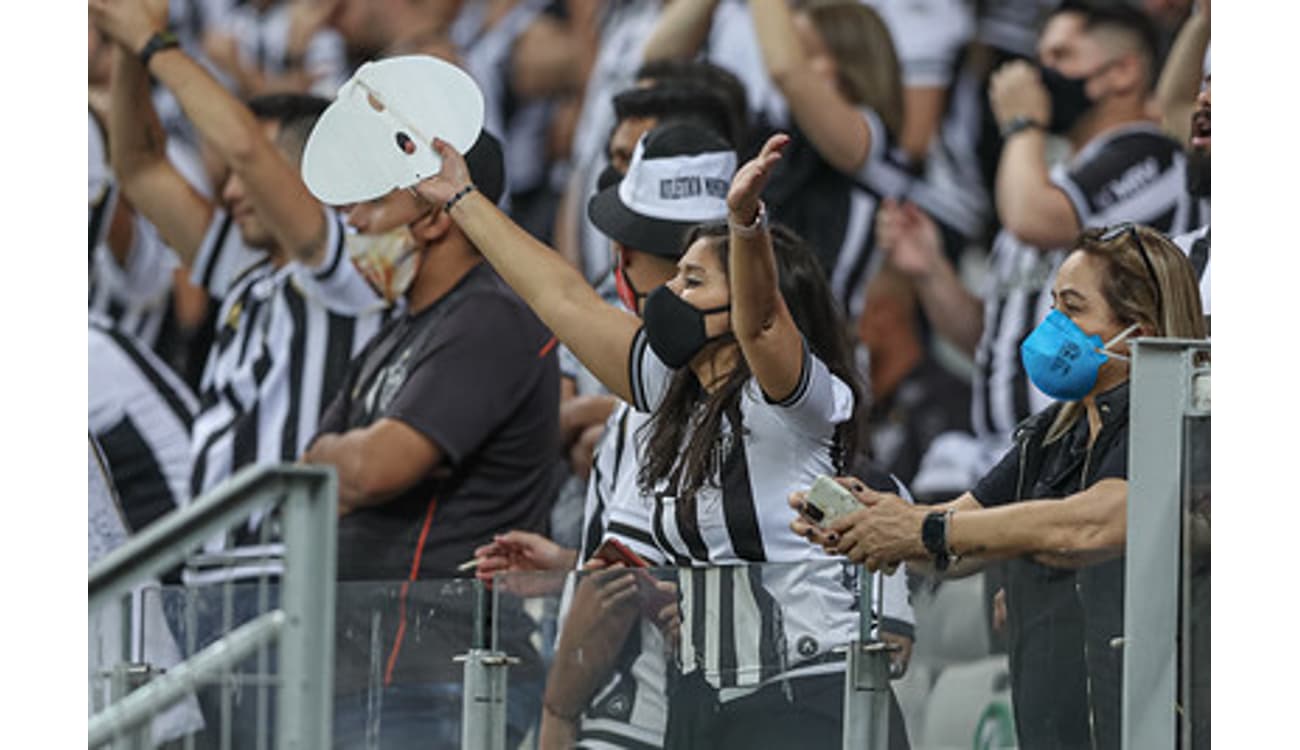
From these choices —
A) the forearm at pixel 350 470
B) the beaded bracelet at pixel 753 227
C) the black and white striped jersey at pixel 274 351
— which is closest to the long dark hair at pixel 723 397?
the beaded bracelet at pixel 753 227

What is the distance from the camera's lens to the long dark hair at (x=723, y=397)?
4.72 meters

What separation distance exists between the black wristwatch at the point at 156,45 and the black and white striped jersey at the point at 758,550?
142 inches

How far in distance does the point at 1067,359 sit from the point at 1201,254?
125 cm

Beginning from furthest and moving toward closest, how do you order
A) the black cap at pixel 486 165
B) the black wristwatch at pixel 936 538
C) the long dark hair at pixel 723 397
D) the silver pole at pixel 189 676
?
the black cap at pixel 486 165
the long dark hair at pixel 723 397
the black wristwatch at pixel 936 538
the silver pole at pixel 189 676

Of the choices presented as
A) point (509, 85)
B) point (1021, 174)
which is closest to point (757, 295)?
point (1021, 174)

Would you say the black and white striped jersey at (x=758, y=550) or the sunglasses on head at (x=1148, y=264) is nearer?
the black and white striped jersey at (x=758, y=550)

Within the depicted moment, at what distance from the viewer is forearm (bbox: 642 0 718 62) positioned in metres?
8.68

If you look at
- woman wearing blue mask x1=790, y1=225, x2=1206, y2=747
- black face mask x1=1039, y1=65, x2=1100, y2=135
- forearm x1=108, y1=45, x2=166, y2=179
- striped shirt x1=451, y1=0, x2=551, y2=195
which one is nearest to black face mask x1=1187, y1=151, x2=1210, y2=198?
black face mask x1=1039, y1=65, x2=1100, y2=135

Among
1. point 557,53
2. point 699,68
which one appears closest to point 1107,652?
point 699,68

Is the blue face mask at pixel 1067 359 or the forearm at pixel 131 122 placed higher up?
the forearm at pixel 131 122

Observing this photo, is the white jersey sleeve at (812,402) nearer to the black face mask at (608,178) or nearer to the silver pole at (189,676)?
the silver pole at (189,676)

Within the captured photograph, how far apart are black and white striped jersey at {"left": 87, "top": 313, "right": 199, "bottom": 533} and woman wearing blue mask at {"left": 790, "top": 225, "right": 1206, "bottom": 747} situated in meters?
4.55

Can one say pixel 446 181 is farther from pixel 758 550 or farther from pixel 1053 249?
pixel 1053 249

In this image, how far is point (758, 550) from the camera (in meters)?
4.69
